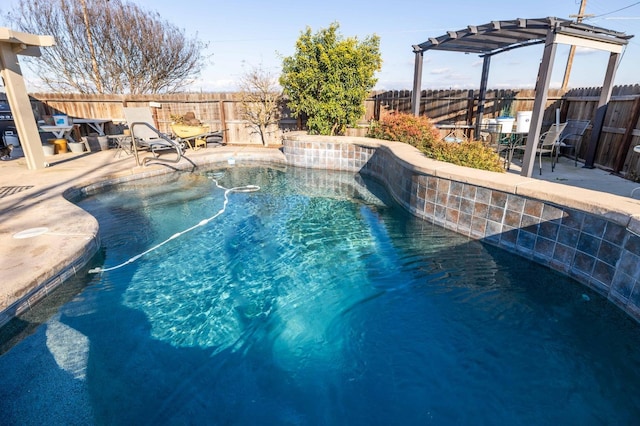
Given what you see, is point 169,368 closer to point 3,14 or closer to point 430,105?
point 430,105

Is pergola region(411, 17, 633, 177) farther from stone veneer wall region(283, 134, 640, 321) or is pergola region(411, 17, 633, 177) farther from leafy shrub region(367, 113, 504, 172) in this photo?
stone veneer wall region(283, 134, 640, 321)

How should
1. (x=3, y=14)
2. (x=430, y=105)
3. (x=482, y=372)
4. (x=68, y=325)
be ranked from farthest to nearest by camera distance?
(x=3, y=14) < (x=430, y=105) < (x=68, y=325) < (x=482, y=372)

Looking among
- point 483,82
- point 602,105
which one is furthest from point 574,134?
point 483,82

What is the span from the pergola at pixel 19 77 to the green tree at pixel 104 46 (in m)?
9.38

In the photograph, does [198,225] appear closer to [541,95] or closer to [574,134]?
[541,95]

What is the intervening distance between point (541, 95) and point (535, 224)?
9.98 feet

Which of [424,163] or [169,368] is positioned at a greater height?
[424,163]

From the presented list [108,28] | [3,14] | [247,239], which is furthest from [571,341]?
[3,14]

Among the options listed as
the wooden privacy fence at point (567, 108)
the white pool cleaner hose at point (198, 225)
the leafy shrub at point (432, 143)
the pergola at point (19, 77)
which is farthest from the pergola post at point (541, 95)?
the pergola at point (19, 77)

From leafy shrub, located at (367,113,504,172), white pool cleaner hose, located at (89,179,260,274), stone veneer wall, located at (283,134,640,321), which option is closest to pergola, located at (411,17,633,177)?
leafy shrub, located at (367,113,504,172)

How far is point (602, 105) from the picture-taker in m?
6.51

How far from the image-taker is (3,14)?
1340 cm

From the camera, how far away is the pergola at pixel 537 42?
17.0 feet

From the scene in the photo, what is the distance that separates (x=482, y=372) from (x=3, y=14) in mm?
20172
